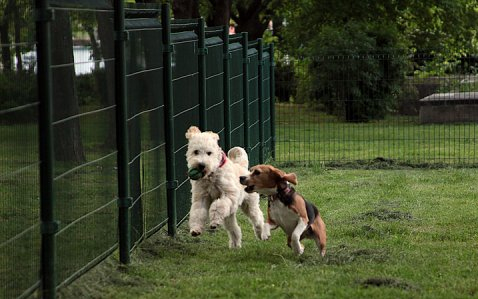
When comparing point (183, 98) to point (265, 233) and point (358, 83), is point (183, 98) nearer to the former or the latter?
point (265, 233)

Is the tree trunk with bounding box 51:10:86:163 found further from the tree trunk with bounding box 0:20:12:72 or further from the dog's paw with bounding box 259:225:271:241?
the dog's paw with bounding box 259:225:271:241

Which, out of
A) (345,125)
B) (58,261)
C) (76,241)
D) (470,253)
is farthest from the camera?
(345,125)

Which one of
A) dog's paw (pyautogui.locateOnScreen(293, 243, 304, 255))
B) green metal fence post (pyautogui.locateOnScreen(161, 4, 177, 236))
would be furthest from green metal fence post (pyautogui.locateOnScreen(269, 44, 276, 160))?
dog's paw (pyautogui.locateOnScreen(293, 243, 304, 255))

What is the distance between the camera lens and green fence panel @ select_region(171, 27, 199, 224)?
10.3 meters

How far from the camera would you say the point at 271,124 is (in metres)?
19.1

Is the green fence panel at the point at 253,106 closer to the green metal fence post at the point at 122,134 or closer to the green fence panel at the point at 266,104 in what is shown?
the green fence panel at the point at 266,104

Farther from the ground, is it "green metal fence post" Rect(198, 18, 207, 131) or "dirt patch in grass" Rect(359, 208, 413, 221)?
"green metal fence post" Rect(198, 18, 207, 131)

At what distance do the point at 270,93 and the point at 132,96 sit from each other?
1052cm

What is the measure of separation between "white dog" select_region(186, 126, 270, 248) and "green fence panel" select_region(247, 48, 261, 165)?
19.5 ft

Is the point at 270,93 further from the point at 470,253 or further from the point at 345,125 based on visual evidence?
the point at 470,253

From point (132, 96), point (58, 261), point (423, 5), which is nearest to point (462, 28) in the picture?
point (423, 5)

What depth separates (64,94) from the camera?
6863mm

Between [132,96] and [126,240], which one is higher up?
[132,96]

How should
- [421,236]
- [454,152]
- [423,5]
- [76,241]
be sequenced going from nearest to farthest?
[76,241], [421,236], [454,152], [423,5]
